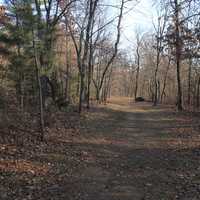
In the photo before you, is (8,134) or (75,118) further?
(75,118)

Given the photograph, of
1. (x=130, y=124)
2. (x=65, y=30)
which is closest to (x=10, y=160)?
(x=130, y=124)

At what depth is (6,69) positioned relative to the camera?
18.2m

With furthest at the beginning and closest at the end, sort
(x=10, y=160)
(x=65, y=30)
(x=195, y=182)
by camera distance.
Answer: (x=65, y=30) < (x=10, y=160) < (x=195, y=182)

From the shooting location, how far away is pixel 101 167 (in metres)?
10.4

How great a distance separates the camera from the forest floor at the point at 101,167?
8055 mm

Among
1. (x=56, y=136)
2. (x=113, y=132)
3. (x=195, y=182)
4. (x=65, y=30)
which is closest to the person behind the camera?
(x=195, y=182)

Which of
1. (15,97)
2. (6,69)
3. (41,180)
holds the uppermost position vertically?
(6,69)

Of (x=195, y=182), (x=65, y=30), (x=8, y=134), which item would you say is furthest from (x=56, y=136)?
(x=65, y=30)

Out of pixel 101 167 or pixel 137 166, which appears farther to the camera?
pixel 137 166

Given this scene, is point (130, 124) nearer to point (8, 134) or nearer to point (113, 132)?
point (113, 132)

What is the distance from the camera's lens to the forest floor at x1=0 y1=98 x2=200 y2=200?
805 cm

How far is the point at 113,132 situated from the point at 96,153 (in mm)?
5280

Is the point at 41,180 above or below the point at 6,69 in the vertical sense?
below

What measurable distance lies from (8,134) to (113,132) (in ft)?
20.1
